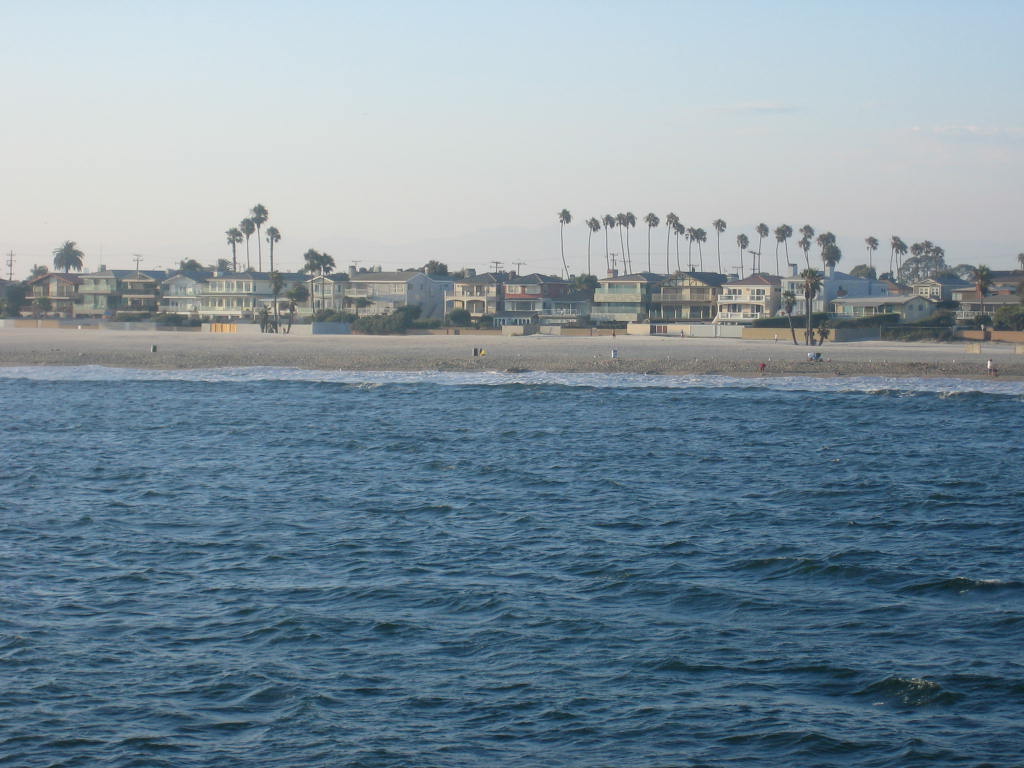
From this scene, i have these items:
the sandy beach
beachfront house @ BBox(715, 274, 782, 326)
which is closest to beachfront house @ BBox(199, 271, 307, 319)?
the sandy beach

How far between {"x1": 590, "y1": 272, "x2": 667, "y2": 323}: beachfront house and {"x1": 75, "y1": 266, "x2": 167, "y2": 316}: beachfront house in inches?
2317

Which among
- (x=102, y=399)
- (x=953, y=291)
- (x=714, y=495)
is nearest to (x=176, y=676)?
(x=714, y=495)

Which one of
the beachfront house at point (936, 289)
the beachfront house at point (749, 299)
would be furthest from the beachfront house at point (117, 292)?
the beachfront house at point (936, 289)

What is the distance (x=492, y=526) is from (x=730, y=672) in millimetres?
9601

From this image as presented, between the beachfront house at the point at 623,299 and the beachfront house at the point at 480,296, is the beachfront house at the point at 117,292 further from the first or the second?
the beachfront house at the point at 623,299

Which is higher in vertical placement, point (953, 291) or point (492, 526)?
point (953, 291)

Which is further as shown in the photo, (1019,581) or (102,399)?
(102,399)

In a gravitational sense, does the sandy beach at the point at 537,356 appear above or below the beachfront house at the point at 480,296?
below

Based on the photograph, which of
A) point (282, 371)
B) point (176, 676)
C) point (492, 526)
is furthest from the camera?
point (282, 371)

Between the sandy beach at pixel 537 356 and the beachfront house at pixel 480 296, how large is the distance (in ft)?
125

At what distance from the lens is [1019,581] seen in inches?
742

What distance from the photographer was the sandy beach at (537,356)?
2522 inches

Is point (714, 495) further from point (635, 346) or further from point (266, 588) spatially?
point (635, 346)

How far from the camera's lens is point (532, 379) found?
200ft
